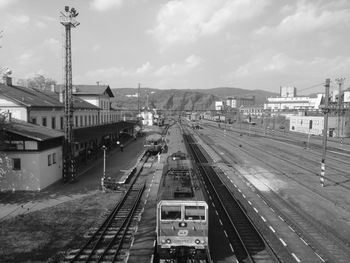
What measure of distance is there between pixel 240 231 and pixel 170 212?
6.94m

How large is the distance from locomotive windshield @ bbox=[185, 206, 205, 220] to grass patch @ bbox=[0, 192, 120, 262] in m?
6.55

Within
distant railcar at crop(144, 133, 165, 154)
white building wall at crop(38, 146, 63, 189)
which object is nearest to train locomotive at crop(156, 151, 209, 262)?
white building wall at crop(38, 146, 63, 189)

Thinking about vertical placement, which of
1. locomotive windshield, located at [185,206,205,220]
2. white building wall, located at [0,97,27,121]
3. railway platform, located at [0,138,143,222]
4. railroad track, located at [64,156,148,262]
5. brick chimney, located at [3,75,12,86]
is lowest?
railroad track, located at [64,156,148,262]

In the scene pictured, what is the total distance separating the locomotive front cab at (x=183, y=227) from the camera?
15.0 meters

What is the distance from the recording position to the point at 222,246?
707 inches

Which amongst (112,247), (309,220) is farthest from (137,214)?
(309,220)

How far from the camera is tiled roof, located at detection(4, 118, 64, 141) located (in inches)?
1080

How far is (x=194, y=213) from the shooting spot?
595 inches

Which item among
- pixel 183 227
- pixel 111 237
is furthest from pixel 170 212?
pixel 111 237

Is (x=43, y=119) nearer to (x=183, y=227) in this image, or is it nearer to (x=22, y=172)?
(x=22, y=172)

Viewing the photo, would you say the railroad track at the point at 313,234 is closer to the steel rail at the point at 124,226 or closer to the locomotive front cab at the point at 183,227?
the locomotive front cab at the point at 183,227

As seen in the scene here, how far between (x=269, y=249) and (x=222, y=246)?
238cm

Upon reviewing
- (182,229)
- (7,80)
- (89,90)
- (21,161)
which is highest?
(89,90)

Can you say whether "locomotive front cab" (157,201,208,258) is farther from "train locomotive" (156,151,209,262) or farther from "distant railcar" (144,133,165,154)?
"distant railcar" (144,133,165,154)
